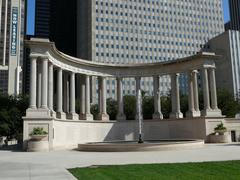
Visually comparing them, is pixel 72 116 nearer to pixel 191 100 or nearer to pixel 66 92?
pixel 66 92

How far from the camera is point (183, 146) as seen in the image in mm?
37562

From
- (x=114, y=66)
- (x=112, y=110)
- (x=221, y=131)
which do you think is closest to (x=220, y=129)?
(x=221, y=131)

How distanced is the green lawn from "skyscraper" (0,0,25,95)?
155m

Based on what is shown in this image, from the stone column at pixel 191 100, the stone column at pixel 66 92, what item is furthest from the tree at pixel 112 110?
the stone column at pixel 191 100

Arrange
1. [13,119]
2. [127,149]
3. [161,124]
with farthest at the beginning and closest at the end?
[13,119] < [161,124] < [127,149]

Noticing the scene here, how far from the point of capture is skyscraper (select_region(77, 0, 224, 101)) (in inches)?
6299

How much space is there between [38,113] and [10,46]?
141772 millimetres

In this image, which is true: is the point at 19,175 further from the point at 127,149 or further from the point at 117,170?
the point at 127,149

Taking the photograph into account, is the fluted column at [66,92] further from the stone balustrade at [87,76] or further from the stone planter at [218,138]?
the stone planter at [218,138]

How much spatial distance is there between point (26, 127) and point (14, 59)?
457 ft

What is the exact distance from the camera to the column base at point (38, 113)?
45.4m

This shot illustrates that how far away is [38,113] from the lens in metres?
45.7

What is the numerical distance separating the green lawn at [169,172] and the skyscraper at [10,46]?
155 meters

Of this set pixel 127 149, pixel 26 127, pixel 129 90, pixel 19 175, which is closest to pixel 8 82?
pixel 129 90
